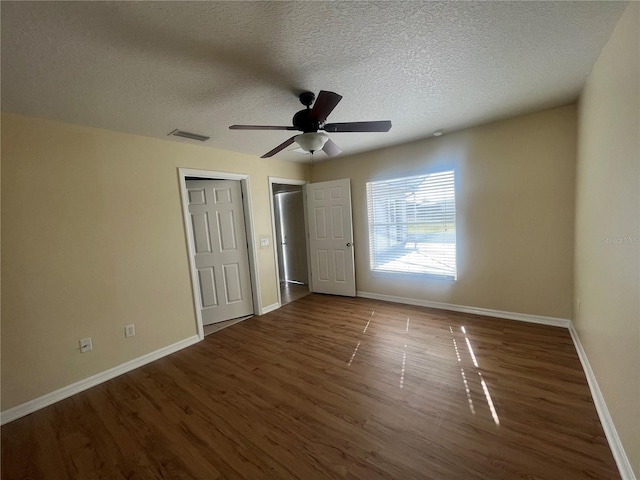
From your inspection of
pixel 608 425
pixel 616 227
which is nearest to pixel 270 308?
pixel 608 425

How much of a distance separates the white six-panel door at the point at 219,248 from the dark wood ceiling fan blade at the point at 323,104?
2.12 m

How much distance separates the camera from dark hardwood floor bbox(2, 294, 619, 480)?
141 cm

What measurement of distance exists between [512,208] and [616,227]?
1.62 metres

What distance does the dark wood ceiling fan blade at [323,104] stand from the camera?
152cm

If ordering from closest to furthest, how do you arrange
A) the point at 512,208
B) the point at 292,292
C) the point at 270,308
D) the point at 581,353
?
the point at 581,353 < the point at 512,208 < the point at 270,308 < the point at 292,292

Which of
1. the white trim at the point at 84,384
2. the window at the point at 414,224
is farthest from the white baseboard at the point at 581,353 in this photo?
the white trim at the point at 84,384

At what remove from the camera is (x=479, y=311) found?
3.26m

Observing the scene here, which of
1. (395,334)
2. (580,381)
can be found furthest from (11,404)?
(580,381)

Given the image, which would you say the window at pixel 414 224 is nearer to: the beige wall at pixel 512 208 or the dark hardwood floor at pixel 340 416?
the beige wall at pixel 512 208

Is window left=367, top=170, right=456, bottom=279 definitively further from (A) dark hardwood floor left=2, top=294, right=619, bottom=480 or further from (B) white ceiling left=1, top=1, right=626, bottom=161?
(B) white ceiling left=1, top=1, right=626, bottom=161

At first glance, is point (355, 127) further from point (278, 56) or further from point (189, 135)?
point (189, 135)

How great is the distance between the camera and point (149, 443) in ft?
5.38

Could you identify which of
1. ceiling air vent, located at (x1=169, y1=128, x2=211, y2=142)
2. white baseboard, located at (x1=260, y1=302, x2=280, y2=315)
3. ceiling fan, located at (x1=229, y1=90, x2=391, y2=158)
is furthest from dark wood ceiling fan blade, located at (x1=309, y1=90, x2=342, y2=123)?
white baseboard, located at (x1=260, y1=302, x2=280, y2=315)

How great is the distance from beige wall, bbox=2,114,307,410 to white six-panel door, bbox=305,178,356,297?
200 cm
